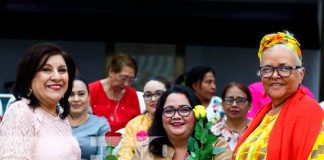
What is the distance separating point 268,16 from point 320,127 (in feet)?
22.8

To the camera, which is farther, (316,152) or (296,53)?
(296,53)

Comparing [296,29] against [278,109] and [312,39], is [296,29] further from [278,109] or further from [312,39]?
[278,109]

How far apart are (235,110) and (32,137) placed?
9.58 feet

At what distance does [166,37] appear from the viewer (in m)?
10.5

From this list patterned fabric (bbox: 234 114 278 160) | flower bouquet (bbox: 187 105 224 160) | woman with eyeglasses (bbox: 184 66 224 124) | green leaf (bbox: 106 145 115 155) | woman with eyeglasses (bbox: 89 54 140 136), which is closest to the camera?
patterned fabric (bbox: 234 114 278 160)

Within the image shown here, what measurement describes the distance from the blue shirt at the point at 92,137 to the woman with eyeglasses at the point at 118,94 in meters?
0.90

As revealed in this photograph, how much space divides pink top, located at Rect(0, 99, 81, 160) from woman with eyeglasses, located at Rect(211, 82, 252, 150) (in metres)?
2.53

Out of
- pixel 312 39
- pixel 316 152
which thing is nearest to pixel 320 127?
pixel 316 152

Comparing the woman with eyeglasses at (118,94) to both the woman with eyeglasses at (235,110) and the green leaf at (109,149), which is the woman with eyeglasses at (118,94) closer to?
the woman with eyeglasses at (235,110)

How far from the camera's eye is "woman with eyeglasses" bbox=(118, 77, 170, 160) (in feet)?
16.4

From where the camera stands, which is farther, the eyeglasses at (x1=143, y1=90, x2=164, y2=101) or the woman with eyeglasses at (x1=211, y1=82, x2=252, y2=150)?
the woman with eyeglasses at (x1=211, y1=82, x2=252, y2=150)

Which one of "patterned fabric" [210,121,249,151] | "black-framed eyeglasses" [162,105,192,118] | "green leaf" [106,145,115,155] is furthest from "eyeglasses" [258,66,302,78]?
"patterned fabric" [210,121,249,151]

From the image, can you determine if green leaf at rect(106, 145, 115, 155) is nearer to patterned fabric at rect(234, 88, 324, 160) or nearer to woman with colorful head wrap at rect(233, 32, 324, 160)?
woman with colorful head wrap at rect(233, 32, 324, 160)

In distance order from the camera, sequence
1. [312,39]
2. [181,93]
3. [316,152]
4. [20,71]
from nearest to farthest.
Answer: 1. [316,152]
2. [20,71]
3. [181,93]
4. [312,39]
